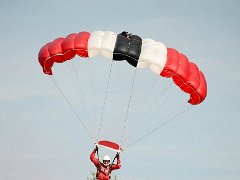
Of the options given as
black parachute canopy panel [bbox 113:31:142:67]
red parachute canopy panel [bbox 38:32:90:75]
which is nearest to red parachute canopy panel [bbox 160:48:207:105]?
black parachute canopy panel [bbox 113:31:142:67]

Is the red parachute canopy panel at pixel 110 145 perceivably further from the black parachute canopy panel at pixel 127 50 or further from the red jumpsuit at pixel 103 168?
the black parachute canopy panel at pixel 127 50

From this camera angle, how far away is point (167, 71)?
2020 cm

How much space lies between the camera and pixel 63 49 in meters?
20.8

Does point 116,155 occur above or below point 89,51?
below

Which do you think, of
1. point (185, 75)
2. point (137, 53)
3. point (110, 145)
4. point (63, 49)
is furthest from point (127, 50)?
point (110, 145)

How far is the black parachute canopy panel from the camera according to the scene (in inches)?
782

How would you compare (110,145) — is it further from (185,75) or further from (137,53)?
(185,75)

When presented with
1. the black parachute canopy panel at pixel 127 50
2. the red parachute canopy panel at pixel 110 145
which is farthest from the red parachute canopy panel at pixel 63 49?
the red parachute canopy panel at pixel 110 145

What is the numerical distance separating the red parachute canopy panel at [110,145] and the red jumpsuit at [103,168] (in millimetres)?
382

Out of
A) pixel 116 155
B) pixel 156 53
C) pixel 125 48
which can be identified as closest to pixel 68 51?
pixel 125 48

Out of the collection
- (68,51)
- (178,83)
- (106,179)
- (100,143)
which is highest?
(68,51)

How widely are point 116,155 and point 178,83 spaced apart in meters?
4.33

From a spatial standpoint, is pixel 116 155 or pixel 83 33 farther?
pixel 83 33

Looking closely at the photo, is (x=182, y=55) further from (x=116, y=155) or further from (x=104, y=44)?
(x=116, y=155)
